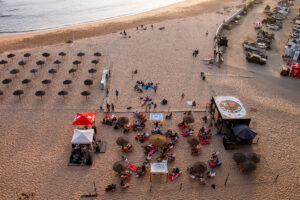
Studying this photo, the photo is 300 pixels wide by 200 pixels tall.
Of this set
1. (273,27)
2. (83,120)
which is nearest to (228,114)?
(83,120)

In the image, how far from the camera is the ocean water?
5441 centimetres

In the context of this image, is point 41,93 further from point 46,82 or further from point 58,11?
point 58,11

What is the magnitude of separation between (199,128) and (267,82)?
43.2 ft

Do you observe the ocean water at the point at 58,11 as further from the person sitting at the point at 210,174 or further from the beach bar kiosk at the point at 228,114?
the person sitting at the point at 210,174

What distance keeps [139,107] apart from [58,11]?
174 feet

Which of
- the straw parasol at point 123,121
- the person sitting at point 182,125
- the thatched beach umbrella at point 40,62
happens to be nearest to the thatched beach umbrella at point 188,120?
the person sitting at point 182,125

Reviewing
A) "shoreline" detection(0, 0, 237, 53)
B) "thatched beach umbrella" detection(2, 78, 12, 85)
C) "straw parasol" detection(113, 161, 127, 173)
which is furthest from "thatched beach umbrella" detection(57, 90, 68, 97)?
"shoreline" detection(0, 0, 237, 53)

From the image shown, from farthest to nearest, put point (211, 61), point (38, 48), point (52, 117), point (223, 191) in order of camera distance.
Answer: point (38, 48) < point (211, 61) < point (52, 117) < point (223, 191)

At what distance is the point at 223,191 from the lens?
1678cm

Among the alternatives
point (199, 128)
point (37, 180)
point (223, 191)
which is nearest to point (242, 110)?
point (199, 128)

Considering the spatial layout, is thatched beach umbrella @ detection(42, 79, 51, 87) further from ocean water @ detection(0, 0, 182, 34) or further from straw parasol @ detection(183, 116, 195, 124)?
ocean water @ detection(0, 0, 182, 34)

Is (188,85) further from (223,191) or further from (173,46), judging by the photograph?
(223,191)

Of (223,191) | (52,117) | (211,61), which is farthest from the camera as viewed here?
(211,61)

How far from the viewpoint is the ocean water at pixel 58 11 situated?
2142 inches
